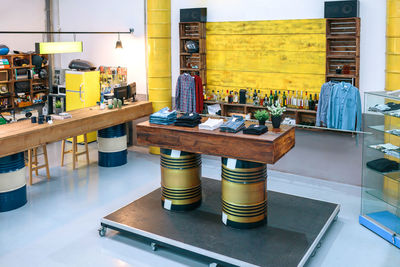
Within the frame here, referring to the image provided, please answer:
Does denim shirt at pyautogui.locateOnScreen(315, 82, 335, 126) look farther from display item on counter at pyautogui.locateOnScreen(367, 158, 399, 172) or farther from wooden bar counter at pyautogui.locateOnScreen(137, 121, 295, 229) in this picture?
wooden bar counter at pyautogui.locateOnScreen(137, 121, 295, 229)

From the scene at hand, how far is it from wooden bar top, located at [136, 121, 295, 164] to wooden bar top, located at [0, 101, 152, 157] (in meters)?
1.89

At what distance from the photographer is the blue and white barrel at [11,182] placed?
641 cm

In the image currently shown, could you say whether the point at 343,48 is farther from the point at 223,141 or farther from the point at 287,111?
the point at 223,141

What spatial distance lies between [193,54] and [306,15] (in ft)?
7.77

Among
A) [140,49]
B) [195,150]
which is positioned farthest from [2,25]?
[195,150]

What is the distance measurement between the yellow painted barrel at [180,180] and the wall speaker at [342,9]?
128 inches

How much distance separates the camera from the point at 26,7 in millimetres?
10492

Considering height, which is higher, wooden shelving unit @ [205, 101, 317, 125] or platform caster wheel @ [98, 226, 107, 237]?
wooden shelving unit @ [205, 101, 317, 125]

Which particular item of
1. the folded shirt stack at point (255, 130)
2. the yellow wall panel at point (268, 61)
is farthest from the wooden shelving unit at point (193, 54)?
the folded shirt stack at point (255, 130)

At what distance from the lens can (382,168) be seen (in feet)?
18.9

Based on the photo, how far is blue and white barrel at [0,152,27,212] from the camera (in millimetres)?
6410

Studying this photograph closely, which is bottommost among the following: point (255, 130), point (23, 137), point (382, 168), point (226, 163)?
point (382, 168)

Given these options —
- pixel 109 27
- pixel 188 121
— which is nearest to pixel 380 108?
pixel 188 121

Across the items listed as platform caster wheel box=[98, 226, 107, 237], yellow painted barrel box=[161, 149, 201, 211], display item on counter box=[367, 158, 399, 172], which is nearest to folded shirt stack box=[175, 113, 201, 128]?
yellow painted barrel box=[161, 149, 201, 211]
